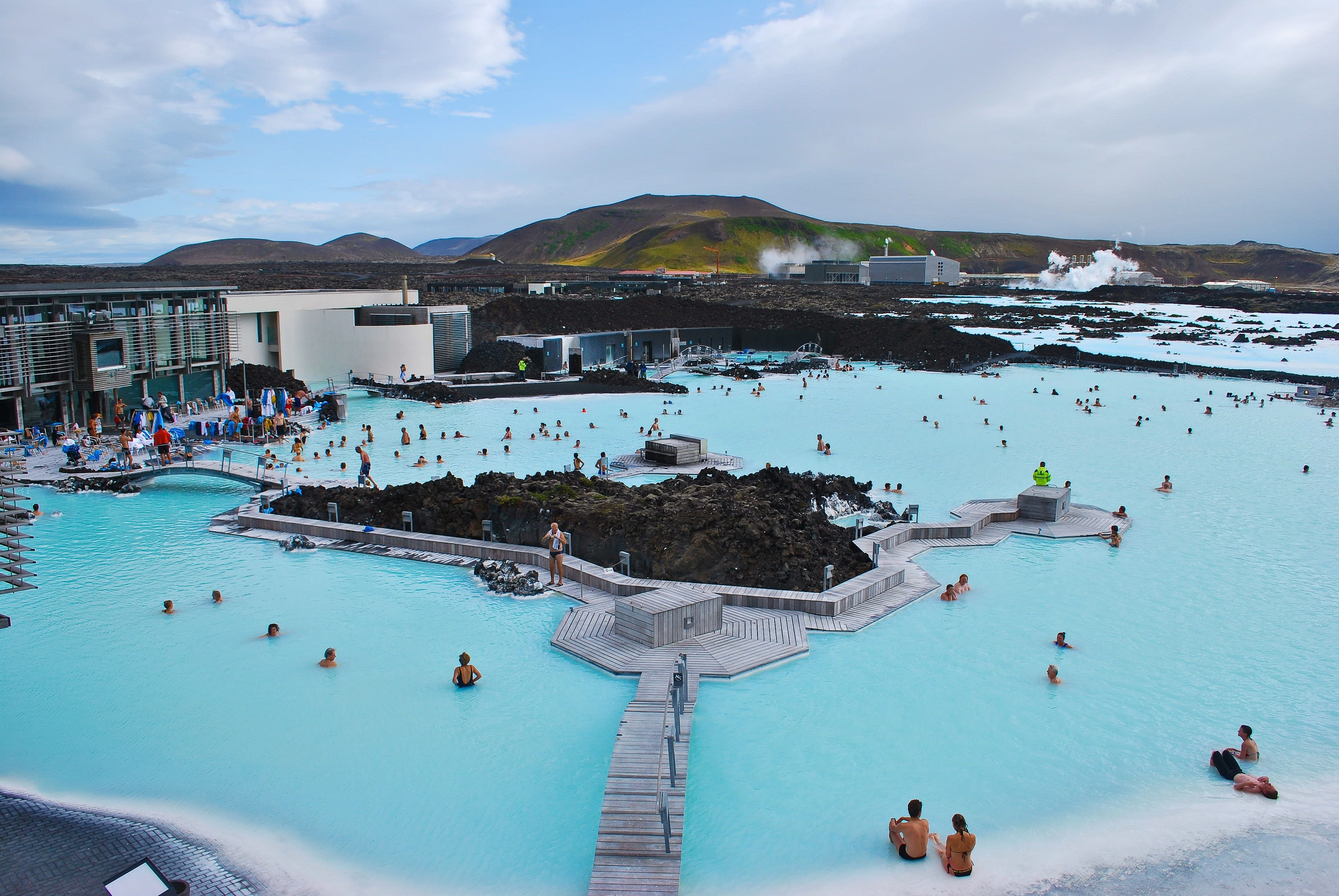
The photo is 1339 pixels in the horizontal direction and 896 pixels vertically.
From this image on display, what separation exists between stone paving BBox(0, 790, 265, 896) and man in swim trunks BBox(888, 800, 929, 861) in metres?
5.40

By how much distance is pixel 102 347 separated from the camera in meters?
25.4

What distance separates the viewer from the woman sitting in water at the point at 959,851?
7.39 metres

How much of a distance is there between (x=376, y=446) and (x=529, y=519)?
40.8 feet

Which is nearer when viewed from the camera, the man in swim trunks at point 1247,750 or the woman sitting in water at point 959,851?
the woman sitting in water at point 959,851

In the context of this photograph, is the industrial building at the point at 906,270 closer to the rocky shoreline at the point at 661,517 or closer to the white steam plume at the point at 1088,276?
the white steam plume at the point at 1088,276

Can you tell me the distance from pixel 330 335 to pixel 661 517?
92.4 ft

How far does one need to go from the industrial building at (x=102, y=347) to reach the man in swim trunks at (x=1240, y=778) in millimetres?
27068

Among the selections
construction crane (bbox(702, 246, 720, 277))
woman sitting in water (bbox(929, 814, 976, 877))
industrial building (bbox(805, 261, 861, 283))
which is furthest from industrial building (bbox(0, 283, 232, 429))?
construction crane (bbox(702, 246, 720, 277))

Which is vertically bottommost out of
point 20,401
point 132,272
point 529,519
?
point 529,519

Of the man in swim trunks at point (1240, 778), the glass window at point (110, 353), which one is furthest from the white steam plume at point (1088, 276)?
the man in swim trunks at point (1240, 778)

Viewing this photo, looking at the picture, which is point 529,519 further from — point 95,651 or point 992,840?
point 992,840

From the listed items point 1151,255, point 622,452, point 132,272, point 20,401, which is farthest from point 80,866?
point 1151,255

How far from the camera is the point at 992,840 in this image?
795cm

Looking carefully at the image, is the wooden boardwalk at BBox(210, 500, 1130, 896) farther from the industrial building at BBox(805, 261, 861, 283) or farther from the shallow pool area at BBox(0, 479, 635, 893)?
the industrial building at BBox(805, 261, 861, 283)
